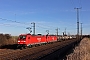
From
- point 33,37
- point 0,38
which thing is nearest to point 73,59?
point 33,37

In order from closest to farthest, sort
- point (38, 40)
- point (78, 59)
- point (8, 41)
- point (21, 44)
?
point (78, 59), point (21, 44), point (38, 40), point (8, 41)

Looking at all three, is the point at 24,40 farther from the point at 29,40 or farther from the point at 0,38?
the point at 0,38

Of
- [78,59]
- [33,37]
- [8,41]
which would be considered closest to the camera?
[78,59]

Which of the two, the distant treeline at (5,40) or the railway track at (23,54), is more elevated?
the distant treeline at (5,40)

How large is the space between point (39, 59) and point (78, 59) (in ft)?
32.1

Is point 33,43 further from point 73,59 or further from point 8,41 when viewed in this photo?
point 73,59

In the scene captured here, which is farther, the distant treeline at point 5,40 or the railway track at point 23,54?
the distant treeline at point 5,40

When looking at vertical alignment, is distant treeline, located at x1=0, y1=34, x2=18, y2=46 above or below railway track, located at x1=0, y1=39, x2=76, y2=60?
above

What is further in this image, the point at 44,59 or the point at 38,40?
the point at 38,40

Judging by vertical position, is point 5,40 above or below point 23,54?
above

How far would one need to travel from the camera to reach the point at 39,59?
2412cm

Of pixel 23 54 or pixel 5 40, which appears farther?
pixel 5 40

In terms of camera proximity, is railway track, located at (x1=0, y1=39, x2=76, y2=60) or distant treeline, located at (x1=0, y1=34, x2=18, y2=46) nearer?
railway track, located at (x1=0, y1=39, x2=76, y2=60)

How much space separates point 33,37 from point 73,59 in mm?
35159
